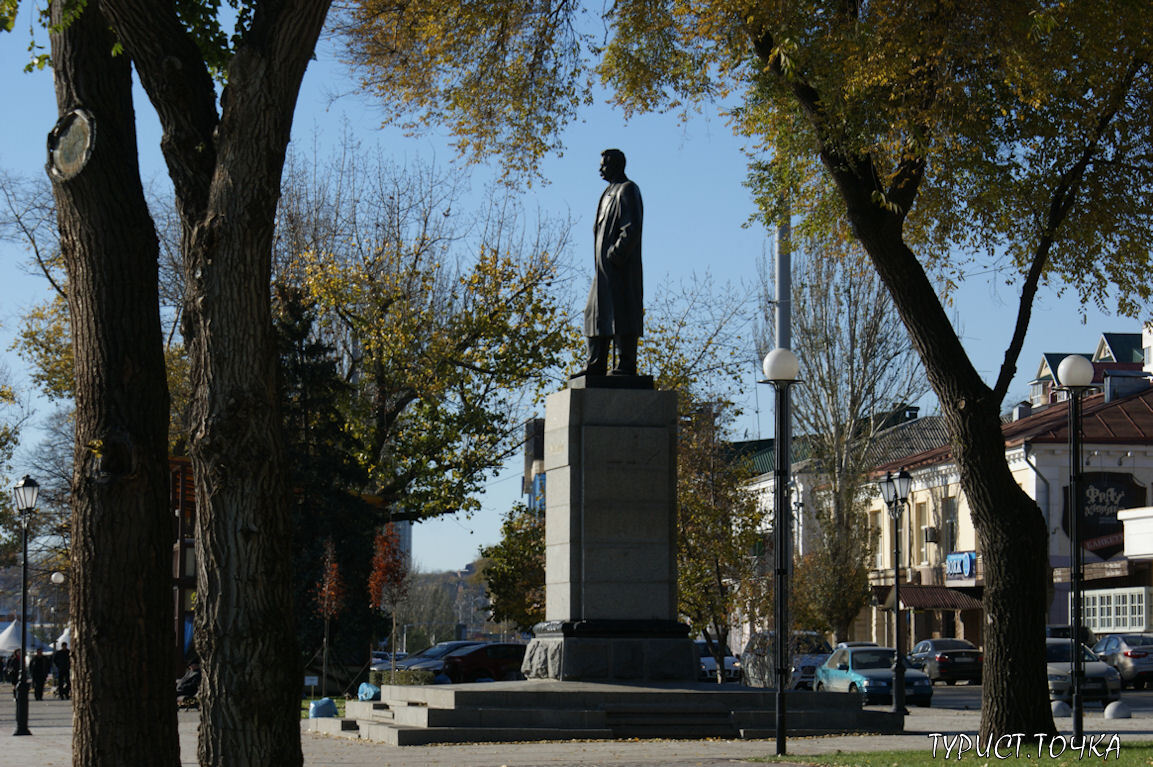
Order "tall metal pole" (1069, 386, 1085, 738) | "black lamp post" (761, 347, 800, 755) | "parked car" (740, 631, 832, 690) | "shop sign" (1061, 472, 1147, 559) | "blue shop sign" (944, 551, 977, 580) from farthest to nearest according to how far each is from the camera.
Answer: "blue shop sign" (944, 551, 977, 580)
"shop sign" (1061, 472, 1147, 559)
"parked car" (740, 631, 832, 690)
"tall metal pole" (1069, 386, 1085, 738)
"black lamp post" (761, 347, 800, 755)

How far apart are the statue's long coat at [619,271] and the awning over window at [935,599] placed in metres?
35.9

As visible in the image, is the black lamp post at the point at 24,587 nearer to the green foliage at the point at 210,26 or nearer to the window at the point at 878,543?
the green foliage at the point at 210,26

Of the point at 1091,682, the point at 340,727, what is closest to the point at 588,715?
the point at 340,727

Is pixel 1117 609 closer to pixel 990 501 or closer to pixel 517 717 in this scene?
pixel 990 501

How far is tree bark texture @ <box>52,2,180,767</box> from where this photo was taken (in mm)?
8430

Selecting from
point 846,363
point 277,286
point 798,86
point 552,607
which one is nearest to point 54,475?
point 277,286

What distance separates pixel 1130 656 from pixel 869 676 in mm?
12243

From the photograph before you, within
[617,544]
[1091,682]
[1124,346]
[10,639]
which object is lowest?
[10,639]

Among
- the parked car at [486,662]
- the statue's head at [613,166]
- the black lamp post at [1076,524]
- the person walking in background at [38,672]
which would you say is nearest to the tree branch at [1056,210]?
the black lamp post at [1076,524]

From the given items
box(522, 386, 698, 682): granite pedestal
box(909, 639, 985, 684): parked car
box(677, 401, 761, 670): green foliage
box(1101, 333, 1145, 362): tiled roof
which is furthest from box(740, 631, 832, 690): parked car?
box(1101, 333, 1145, 362): tiled roof

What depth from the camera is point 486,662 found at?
37.5 meters

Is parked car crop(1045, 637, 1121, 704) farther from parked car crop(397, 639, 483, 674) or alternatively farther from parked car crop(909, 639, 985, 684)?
parked car crop(397, 639, 483, 674)

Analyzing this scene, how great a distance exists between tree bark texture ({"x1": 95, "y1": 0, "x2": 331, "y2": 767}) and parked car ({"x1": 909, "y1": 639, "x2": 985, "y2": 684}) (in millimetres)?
36079

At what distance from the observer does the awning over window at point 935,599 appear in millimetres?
51688
